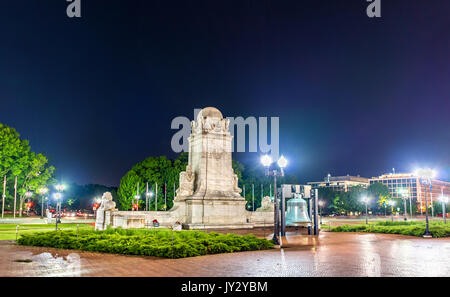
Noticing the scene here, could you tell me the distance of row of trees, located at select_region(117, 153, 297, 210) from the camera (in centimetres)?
6144

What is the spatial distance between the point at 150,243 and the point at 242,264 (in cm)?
442

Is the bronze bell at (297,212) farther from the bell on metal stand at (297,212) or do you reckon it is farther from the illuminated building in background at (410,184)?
the illuminated building in background at (410,184)

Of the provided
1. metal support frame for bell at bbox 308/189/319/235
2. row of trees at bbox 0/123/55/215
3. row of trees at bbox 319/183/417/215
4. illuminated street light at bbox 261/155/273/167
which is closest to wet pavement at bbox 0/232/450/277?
illuminated street light at bbox 261/155/273/167

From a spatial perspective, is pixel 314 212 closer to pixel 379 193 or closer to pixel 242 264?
pixel 242 264

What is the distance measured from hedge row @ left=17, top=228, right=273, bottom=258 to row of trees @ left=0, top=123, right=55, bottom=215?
36667mm

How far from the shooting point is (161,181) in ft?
207

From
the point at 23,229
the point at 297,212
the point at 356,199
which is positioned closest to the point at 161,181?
the point at 23,229

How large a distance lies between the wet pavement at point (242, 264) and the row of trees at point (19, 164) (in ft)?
131

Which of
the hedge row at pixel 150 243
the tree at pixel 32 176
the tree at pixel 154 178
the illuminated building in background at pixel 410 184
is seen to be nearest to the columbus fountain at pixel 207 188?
the hedge row at pixel 150 243

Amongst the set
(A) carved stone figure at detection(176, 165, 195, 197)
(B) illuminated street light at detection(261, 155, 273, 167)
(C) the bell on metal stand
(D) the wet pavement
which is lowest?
(D) the wet pavement

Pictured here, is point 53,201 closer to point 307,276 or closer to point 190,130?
point 190,130

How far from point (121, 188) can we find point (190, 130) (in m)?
34.8

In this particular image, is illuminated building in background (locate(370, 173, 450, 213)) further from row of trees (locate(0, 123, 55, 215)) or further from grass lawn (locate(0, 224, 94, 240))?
grass lawn (locate(0, 224, 94, 240))

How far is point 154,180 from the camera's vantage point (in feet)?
205
